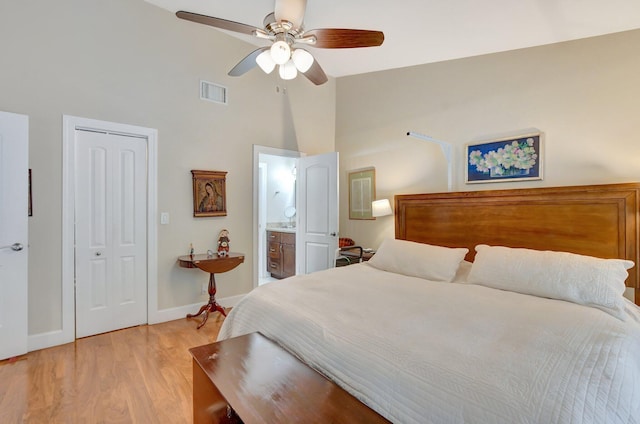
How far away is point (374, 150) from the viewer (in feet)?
12.9

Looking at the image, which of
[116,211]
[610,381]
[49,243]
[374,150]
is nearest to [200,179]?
[116,211]

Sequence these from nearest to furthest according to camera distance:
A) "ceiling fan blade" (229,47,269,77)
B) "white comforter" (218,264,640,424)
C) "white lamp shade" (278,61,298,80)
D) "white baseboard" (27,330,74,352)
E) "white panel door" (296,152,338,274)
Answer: "white comforter" (218,264,640,424), "white lamp shade" (278,61,298,80), "ceiling fan blade" (229,47,269,77), "white baseboard" (27,330,74,352), "white panel door" (296,152,338,274)

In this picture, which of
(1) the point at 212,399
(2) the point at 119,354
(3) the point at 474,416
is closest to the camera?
(3) the point at 474,416

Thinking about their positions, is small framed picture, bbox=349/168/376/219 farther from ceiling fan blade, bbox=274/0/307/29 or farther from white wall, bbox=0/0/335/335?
ceiling fan blade, bbox=274/0/307/29

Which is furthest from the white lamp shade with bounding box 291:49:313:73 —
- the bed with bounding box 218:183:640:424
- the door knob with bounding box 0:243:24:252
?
the door knob with bounding box 0:243:24:252

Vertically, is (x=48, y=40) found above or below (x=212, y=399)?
above

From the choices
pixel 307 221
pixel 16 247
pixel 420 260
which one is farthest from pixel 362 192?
pixel 16 247

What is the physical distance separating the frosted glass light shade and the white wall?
1815 mm

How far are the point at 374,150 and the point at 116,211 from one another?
2.90m

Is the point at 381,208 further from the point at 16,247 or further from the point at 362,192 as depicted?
the point at 16,247

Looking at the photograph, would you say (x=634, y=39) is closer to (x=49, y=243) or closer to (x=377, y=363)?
(x=377, y=363)

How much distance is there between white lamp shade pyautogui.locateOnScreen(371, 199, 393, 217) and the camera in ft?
11.9

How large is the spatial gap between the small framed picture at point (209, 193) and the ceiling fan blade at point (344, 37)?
6.45 feet

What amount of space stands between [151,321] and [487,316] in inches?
123
